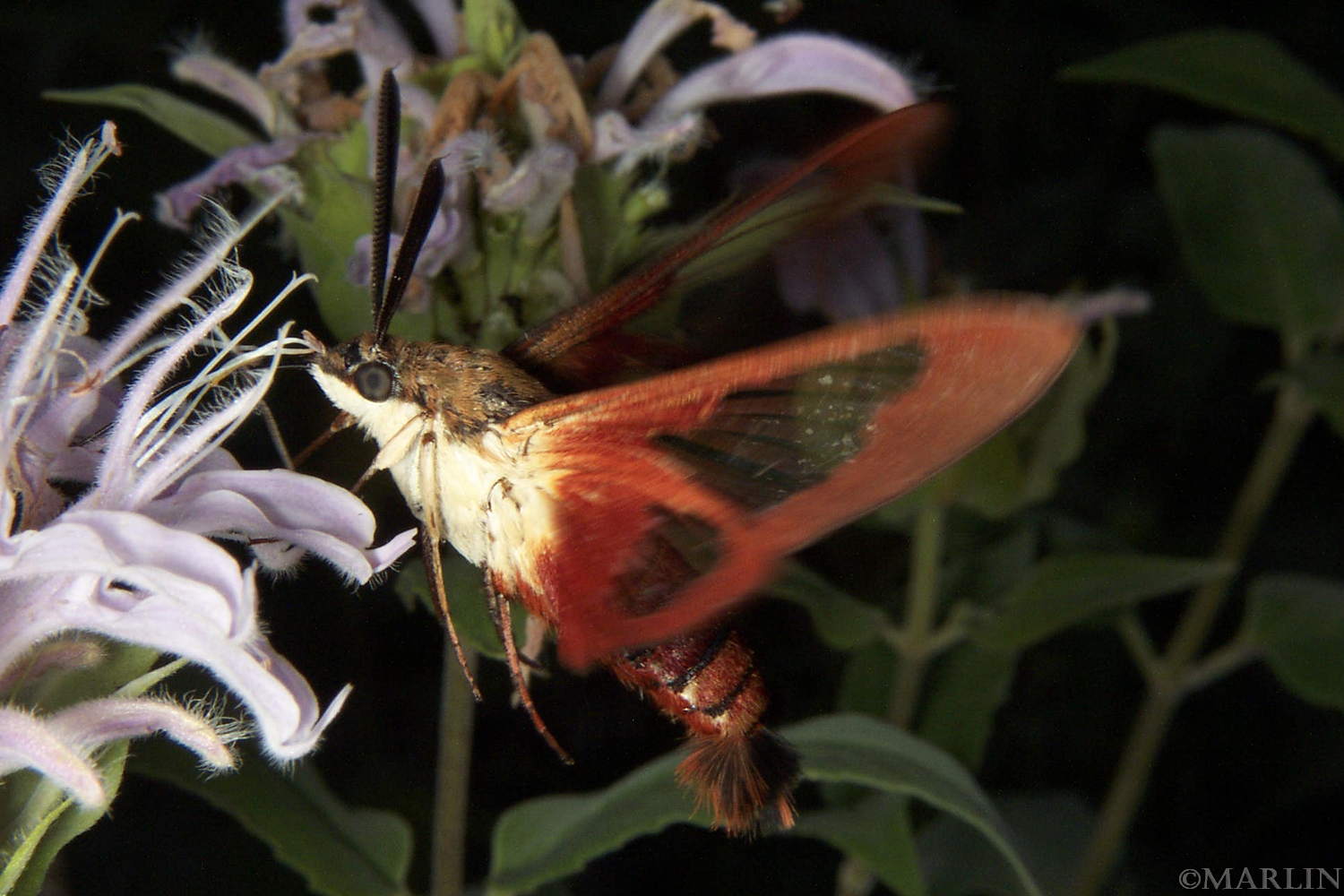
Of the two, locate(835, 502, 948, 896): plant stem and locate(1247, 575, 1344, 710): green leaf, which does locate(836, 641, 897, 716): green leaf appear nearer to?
locate(835, 502, 948, 896): plant stem

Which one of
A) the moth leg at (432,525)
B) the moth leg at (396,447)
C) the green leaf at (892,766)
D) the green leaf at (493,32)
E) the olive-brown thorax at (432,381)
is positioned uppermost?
the green leaf at (493,32)

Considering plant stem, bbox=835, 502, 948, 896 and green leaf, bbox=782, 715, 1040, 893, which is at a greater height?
green leaf, bbox=782, 715, 1040, 893

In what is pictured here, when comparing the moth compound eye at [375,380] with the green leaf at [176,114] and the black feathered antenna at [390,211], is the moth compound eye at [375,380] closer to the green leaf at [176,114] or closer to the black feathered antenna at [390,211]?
the black feathered antenna at [390,211]

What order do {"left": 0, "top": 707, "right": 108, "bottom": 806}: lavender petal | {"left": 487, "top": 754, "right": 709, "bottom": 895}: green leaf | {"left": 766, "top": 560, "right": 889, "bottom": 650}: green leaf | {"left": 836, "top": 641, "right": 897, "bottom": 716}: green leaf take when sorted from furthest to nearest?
{"left": 836, "top": 641, "right": 897, "bottom": 716}: green leaf → {"left": 766, "top": 560, "right": 889, "bottom": 650}: green leaf → {"left": 487, "top": 754, "right": 709, "bottom": 895}: green leaf → {"left": 0, "top": 707, "right": 108, "bottom": 806}: lavender petal

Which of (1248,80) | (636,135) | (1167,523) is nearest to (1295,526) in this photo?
(1167,523)

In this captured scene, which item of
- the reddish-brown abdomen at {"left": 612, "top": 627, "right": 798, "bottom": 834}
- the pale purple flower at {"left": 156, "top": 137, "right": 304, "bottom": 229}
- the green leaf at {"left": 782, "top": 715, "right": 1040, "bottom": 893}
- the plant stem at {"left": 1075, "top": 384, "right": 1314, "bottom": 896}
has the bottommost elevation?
the plant stem at {"left": 1075, "top": 384, "right": 1314, "bottom": 896}

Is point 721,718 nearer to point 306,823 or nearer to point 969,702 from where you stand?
point 306,823

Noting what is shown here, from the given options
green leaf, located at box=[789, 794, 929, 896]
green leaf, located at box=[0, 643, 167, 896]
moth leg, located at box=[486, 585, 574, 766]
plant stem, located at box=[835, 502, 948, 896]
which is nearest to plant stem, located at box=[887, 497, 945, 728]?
plant stem, located at box=[835, 502, 948, 896]

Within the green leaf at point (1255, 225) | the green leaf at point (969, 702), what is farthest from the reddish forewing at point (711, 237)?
the green leaf at point (1255, 225)
